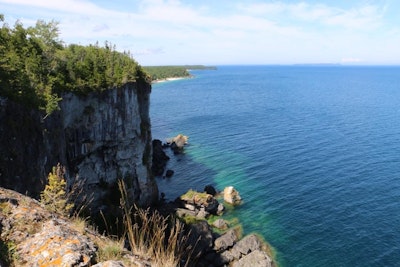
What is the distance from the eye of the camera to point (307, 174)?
1927 inches

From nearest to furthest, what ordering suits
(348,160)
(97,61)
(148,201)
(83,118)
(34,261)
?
1. (34,261)
2. (83,118)
3. (97,61)
4. (148,201)
5. (348,160)

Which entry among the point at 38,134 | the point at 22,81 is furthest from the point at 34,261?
the point at 22,81

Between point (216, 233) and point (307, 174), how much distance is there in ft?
66.1

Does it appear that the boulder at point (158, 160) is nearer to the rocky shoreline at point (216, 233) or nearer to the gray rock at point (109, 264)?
the rocky shoreline at point (216, 233)

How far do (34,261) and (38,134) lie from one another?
63.7 ft

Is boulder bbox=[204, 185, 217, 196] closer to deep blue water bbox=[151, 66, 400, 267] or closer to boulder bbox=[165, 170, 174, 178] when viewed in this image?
deep blue water bbox=[151, 66, 400, 267]

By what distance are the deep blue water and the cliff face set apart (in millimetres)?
9105

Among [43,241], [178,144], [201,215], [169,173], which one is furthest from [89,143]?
[178,144]

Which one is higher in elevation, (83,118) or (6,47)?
(6,47)

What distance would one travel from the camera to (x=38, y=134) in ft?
75.7

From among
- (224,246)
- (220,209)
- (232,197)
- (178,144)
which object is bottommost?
(224,246)

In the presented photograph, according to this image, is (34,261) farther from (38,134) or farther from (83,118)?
(83,118)

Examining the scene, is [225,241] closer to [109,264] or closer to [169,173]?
[169,173]

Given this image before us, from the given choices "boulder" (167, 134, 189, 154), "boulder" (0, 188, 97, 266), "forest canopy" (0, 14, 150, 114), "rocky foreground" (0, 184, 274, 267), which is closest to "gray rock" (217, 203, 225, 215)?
"forest canopy" (0, 14, 150, 114)
